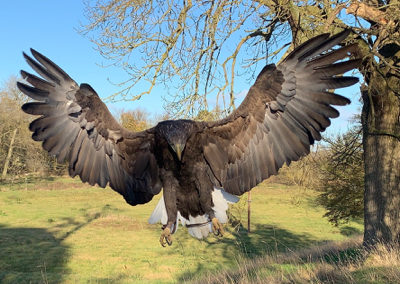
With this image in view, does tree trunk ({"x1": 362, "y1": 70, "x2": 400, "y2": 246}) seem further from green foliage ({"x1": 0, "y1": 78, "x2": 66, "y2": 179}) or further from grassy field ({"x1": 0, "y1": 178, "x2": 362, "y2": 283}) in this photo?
green foliage ({"x1": 0, "y1": 78, "x2": 66, "y2": 179})

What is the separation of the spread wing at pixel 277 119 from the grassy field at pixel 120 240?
2.60m

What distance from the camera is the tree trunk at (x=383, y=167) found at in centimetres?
777

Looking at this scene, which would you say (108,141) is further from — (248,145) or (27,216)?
(27,216)

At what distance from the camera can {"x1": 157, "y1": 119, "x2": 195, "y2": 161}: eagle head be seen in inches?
133

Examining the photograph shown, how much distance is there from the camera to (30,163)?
3600cm

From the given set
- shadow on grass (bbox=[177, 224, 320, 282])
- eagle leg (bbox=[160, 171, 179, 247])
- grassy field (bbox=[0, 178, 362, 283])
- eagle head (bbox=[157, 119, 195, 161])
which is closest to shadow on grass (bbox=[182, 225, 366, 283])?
shadow on grass (bbox=[177, 224, 320, 282])

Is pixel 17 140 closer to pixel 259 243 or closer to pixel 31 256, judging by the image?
pixel 31 256

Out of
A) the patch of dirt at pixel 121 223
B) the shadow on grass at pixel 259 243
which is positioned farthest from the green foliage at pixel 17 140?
the shadow on grass at pixel 259 243

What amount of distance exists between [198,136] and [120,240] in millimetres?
17130

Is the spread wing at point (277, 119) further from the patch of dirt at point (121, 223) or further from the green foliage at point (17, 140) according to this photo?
the green foliage at point (17, 140)

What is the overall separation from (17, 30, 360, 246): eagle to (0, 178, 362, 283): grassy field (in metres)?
2.50

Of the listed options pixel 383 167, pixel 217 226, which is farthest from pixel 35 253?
pixel 217 226

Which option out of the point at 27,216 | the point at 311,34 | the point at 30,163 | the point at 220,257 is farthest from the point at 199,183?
the point at 30,163

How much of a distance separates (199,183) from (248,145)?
0.66 meters
